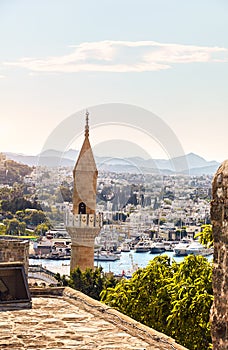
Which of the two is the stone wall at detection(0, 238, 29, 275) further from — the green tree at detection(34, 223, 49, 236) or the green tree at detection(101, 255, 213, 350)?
the green tree at detection(34, 223, 49, 236)

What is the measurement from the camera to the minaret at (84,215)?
121 ft

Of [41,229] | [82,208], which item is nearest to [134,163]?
[82,208]

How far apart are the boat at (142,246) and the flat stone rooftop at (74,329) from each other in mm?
75397

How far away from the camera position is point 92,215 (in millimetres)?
37094

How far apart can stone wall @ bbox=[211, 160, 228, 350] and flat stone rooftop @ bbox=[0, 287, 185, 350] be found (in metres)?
3.02

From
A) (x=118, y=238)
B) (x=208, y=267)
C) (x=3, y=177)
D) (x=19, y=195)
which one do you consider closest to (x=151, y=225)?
(x=118, y=238)

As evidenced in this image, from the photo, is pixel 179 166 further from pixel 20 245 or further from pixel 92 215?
pixel 20 245

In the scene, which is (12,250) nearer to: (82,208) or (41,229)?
(82,208)

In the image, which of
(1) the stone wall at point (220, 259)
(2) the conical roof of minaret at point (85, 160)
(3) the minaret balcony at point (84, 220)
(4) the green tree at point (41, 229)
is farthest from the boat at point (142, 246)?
(1) the stone wall at point (220, 259)

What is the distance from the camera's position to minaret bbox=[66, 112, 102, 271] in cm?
3694

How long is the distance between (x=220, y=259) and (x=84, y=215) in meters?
33.9

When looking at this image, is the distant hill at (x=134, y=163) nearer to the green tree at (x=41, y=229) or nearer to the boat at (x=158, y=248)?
the boat at (x=158, y=248)

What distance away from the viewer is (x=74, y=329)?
297 inches

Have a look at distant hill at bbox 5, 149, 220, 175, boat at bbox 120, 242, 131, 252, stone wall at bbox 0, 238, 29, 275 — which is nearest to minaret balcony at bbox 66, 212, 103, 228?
distant hill at bbox 5, 149, 220, 175
